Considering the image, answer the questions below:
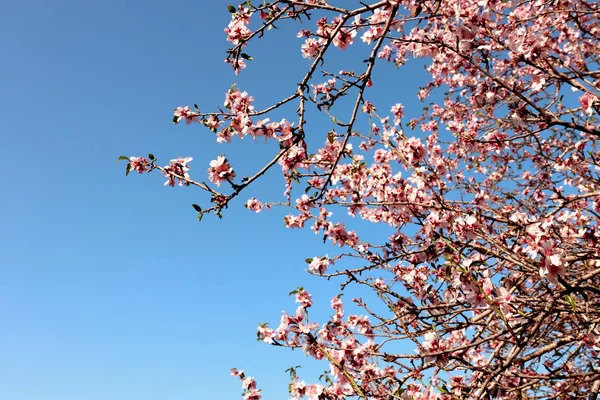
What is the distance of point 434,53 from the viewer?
13.2 feet

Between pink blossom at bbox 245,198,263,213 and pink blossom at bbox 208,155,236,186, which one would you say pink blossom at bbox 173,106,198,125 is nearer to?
pink blossom at bbox 208,155,236,186

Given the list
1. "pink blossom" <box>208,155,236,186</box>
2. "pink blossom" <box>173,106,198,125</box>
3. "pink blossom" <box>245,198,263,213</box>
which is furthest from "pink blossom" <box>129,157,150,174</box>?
"pink blossom" <box>245,198,263,213</box>

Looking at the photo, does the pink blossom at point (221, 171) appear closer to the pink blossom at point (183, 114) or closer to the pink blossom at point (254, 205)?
the pink blossom at point (183, 114)

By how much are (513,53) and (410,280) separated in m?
2.67

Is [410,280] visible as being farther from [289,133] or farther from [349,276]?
[289,133]

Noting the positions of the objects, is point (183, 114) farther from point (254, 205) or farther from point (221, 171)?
point (254, 205)

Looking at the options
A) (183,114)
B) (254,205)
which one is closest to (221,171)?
(183,114)

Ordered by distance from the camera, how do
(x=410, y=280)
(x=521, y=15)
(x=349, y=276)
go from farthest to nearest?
(x=521, y=15)
(x=410, y=280)
(x=349, y=276)

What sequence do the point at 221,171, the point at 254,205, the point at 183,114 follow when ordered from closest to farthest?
the point at 221,171 → the point at 183,114 → the point at 254,205

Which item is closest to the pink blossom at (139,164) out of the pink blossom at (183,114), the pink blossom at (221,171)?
the pink blossom at (183,114)

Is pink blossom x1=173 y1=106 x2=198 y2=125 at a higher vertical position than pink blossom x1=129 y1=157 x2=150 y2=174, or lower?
higher

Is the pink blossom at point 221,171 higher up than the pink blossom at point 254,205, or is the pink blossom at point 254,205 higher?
the pink blossom at point 254,205

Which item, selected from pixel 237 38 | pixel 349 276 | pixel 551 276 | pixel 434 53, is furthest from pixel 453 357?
pixel 237 38

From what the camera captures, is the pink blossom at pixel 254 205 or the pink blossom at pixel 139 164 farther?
the pink blossom at pixel 254 205
